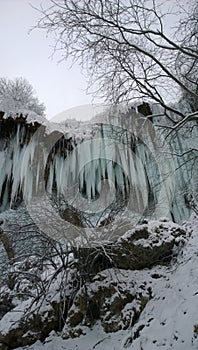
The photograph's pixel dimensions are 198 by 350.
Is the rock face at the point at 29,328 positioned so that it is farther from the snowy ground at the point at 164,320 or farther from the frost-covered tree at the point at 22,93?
the frost-covered tree at the point at 22,93

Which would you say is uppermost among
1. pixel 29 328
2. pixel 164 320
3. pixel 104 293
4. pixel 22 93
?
pixel 22 93

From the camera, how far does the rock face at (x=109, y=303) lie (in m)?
3.26

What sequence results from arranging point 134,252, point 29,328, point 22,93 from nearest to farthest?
point 29,328, point 134,252, point 22,93

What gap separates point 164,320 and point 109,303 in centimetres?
85

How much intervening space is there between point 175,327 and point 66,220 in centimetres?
223

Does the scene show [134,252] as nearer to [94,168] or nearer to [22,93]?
[94,168]

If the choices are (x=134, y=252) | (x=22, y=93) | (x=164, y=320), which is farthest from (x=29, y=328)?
(x=22, y=93)

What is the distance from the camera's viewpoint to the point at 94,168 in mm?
8211

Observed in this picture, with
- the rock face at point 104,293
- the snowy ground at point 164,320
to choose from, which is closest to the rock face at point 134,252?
the rock face at point 104,293

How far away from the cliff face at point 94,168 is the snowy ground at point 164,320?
3.66 m

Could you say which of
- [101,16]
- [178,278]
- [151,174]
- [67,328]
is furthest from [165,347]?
[151,174]

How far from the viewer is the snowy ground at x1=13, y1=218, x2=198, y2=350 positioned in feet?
8.07

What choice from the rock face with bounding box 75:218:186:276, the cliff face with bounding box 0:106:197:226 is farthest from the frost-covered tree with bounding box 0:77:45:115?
the rock face with bounding box 75:218:186:276

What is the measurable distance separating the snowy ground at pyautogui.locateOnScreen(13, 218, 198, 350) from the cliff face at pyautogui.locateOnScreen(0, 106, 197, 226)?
366 cm
